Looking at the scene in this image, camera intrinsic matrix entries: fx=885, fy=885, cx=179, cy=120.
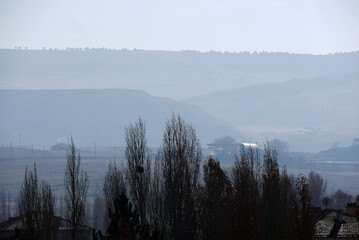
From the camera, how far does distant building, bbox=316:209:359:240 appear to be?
6353 cm

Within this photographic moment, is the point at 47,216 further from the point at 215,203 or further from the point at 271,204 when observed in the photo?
the point at 271,204

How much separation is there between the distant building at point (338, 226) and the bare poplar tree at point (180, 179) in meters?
15.1

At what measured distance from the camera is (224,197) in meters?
51.8

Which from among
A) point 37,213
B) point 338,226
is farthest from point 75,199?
point 338,226

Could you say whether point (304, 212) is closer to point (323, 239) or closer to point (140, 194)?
point (140, 194)

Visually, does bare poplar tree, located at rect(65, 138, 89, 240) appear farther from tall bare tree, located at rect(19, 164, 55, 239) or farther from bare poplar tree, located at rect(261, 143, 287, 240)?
bare poplar tree, located at rect(261, 143, 287, 240)

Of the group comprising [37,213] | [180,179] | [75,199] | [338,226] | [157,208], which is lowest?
[338,226]

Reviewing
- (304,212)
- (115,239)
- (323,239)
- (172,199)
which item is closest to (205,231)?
(172,199)

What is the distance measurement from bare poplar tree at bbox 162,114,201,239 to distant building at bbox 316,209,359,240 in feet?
49.5

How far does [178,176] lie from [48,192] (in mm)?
7460

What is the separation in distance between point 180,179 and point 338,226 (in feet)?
63.7

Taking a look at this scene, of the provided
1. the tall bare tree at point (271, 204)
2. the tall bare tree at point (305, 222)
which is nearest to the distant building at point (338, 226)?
the tall bare tree at point (271, 204)

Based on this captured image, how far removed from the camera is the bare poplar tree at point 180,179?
49.2 m

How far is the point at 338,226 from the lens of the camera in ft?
214
